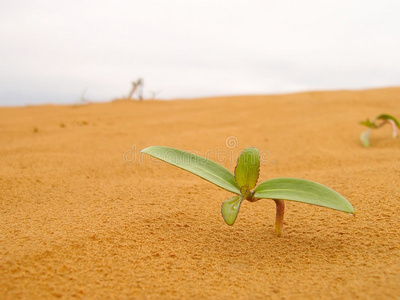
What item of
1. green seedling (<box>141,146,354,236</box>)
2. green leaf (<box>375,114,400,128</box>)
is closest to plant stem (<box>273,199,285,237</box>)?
green seedling (<box>141,146,354,236</box>)

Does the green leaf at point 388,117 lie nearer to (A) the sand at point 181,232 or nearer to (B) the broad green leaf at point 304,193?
(A) the sand at point 181,232

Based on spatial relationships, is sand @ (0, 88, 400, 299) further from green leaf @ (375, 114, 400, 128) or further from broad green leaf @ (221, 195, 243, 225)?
green leaf @ (375, 114, 400, 128)

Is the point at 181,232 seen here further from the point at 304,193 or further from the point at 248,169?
the point at 304,193


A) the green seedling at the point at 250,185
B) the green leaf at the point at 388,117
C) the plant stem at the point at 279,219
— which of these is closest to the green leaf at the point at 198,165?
the green seedling at the point at 250,185

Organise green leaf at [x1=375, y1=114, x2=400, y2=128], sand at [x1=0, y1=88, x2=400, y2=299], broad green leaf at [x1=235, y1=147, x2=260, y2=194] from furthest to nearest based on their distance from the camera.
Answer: green leaf at [x1=375, y1=114, x2=400, y2=128]
broad green leaf at [x1=235, y1=147, x2=260, y2=194]
sand at [x1=0, y1=88, x2=400, y2=299]

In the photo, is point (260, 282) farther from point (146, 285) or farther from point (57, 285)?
point (57, 285)
